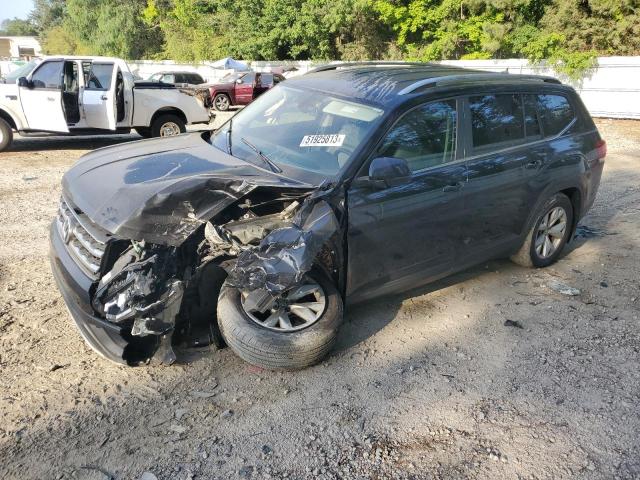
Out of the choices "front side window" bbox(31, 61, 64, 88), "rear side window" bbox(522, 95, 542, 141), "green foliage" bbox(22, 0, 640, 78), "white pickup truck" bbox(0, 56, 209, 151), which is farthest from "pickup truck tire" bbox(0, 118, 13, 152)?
"green foliage" bbox(22, 0, 640, 78)

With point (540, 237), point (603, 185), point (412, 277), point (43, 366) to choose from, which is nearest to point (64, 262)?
point (43, 366)

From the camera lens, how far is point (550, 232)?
5078 mm

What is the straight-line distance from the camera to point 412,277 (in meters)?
3.91

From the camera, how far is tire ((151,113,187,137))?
10.6 meters

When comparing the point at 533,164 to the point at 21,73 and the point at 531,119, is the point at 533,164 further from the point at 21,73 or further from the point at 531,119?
the point at 21,73

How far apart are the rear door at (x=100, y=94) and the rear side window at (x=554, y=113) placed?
25.4 feet

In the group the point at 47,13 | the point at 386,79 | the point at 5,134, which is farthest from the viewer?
the point at 47,13

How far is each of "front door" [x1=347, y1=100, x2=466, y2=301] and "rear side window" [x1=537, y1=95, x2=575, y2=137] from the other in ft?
4.30

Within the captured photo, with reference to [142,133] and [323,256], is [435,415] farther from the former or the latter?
[142,133]

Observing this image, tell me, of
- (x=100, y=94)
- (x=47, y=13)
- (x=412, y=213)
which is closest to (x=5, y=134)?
(x=100, y=94)

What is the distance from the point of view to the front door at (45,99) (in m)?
9.24

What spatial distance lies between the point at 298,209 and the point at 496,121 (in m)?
2.07

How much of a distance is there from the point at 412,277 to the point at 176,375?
1.83m

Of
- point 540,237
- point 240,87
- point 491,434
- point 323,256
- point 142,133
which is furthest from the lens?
point 240,87
